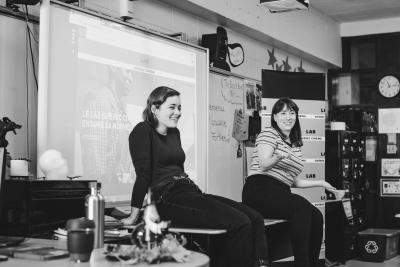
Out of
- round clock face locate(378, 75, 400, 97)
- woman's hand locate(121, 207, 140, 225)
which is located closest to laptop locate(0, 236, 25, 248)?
woman's hand locate(121, 207, 140, 225)

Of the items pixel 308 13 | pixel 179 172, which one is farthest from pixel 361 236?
pixel 179 172

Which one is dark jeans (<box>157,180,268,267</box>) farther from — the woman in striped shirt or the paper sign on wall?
the paper sign on wall

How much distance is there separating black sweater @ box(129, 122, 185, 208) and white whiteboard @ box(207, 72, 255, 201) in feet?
6.83

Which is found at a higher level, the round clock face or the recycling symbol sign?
the round clock face

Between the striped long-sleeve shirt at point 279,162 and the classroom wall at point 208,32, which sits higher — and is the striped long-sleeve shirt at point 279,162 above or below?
below

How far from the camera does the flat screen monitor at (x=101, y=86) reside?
10.7 ft

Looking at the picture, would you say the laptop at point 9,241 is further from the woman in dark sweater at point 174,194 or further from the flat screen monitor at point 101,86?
the flat screen monitor at point 101,86

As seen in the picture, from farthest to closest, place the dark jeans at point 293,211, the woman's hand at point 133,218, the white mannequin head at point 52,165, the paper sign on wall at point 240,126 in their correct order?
the paper sign on wall at point 240,126, the dark jeans at point 293,211, the white mannequin head at point 52,165, the woman's hand at point 133,218

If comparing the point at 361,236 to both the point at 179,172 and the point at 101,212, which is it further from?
the point at 101,212

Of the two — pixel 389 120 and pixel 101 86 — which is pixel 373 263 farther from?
pixel 101 86

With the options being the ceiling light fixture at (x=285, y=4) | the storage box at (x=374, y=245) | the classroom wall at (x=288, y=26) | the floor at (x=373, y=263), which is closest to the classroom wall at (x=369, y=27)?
the classroom wall at (x=288, y=26)

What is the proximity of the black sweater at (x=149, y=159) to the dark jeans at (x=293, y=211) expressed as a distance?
90 cm

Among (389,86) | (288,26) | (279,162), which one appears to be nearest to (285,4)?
(279,162)

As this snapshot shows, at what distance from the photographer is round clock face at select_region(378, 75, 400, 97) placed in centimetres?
767
